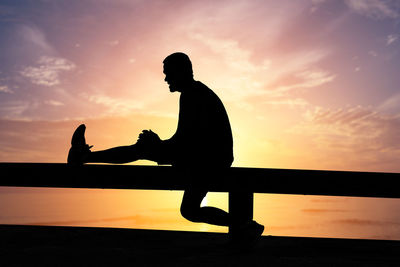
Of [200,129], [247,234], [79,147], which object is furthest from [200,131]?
[79,147]

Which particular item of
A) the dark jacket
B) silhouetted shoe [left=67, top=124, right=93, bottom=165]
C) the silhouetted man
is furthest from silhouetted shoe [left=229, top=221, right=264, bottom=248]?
silhouetted shoe [left=67, top=124, right=93, bottom=165]

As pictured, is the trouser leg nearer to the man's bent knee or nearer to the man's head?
the man's bent knee

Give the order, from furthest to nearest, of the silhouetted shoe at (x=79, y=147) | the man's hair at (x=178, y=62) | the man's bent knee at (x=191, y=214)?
the silhouetted shoe at (x=79, y=147) < the man's hair at (x=178, y=62) < the man's bent knee at (x=191, y=214)

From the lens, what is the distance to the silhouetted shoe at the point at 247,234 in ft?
14.5

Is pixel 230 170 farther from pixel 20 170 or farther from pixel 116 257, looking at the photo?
pixel 20 170

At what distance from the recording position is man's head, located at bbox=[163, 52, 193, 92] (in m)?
4.39

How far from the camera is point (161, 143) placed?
172 inches

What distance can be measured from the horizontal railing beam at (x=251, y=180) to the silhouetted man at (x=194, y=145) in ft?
0.67

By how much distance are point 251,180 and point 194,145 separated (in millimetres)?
846

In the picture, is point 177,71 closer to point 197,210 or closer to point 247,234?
point 197,210

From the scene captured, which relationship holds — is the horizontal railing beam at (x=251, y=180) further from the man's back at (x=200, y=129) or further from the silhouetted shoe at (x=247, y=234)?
the silhouetted shoe at (x=247, y=234)

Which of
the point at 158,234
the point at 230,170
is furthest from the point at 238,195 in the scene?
the point at 158,234

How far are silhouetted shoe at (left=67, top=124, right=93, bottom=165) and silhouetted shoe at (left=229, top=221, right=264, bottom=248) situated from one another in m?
1.97

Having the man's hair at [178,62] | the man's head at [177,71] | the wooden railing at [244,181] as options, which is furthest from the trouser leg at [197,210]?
the man's hair at [178,62]
